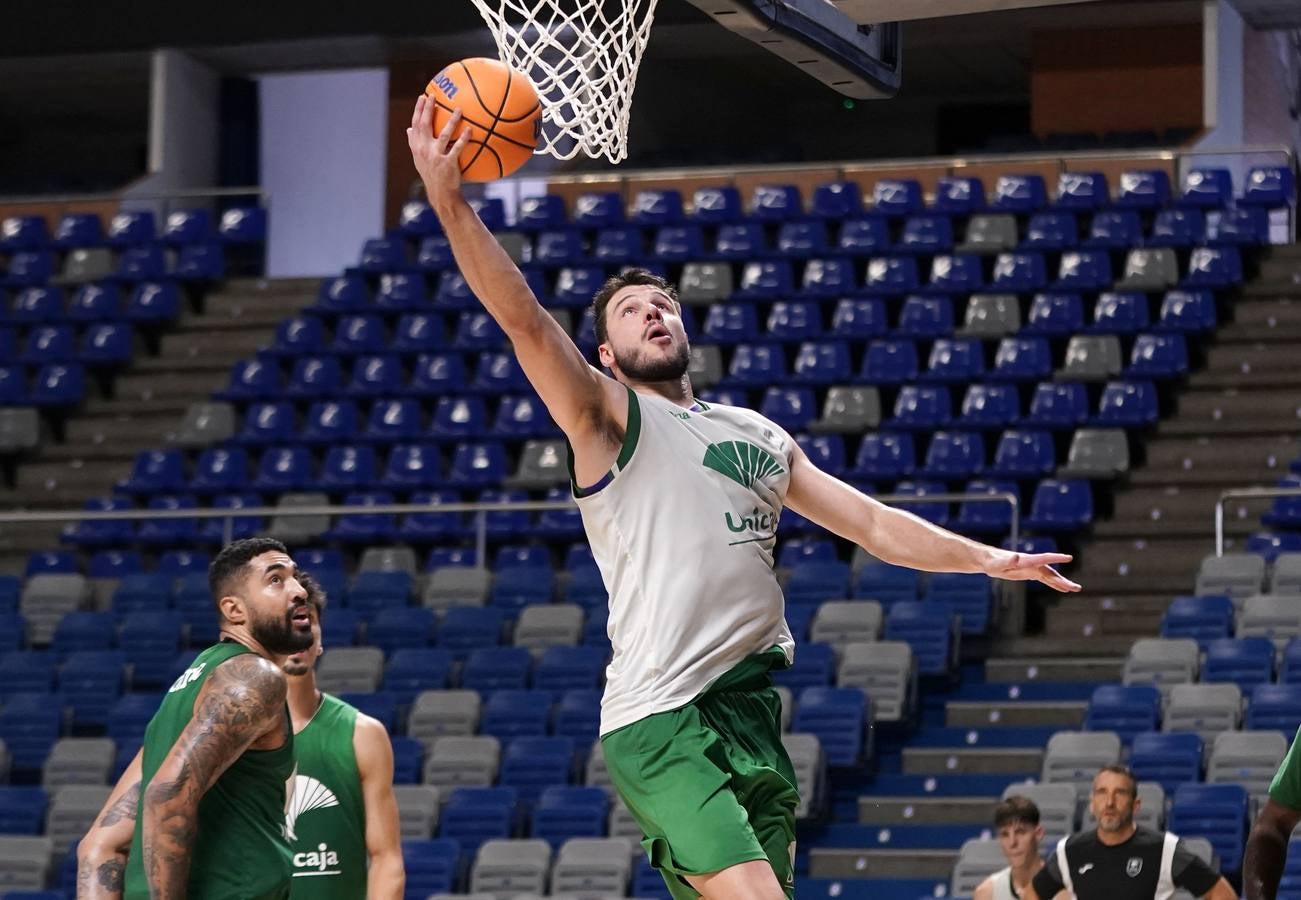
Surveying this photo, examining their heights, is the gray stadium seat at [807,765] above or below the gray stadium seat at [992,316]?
below

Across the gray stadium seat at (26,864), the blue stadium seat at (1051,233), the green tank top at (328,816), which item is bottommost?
the gray stadium seat at (26,864)

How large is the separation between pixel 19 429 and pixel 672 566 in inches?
569

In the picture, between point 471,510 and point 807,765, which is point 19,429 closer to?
point 471,510

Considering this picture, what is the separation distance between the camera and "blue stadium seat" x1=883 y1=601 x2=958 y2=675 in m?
12.2

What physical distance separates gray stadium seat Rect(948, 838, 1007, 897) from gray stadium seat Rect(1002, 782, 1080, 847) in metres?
0.25

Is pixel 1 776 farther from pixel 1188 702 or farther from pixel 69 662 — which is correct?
pixel 1188 702

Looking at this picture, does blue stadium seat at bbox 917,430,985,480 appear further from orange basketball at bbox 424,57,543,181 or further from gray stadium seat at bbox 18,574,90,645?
orange basketball at bbox 424,57,543,181

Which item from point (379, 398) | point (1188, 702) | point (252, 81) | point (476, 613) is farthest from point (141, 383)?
point (1188, 702)

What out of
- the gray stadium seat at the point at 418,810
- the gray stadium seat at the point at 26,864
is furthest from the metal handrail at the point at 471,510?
the gray stadium seat at the point at 26,864

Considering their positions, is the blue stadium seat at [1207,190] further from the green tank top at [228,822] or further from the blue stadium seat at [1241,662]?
the green tank top at [228,822]

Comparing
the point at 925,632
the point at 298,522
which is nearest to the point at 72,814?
the point at 298,522

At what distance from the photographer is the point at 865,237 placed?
16.8 metres

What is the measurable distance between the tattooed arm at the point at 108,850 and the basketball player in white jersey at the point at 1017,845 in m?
4.65

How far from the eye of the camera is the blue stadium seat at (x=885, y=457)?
1431 cm
